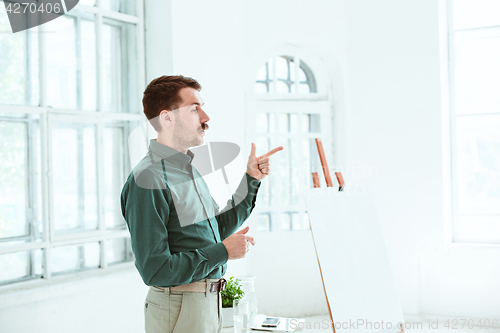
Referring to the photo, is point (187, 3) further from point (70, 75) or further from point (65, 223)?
point (65, 223)

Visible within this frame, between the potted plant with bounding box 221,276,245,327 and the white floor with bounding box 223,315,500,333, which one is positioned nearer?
the potted plant with bounding box 221,276,245,327

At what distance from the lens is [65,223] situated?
2422 millimetres

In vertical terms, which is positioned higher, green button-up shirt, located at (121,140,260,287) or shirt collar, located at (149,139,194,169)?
shirt collar, located at (149,139,194,169)

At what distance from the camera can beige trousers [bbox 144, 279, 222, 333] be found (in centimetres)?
143

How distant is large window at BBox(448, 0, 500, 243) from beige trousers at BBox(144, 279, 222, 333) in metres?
2.92

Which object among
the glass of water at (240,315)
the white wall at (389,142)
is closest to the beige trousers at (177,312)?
the glass of water at (240,315)

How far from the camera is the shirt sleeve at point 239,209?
172cm

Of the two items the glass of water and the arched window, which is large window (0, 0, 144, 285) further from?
the arched window

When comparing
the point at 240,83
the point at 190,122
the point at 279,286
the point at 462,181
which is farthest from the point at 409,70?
the point at 190,122

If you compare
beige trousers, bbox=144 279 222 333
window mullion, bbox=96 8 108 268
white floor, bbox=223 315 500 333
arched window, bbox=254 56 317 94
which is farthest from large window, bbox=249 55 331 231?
beige trousers, bbox=144 279 222 333

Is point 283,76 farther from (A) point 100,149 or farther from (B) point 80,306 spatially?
(B) point 80,306

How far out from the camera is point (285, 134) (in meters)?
3.62

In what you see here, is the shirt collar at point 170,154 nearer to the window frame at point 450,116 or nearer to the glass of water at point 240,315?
the glass of water at point 240,315

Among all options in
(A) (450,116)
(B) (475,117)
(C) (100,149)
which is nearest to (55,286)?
(C) (100,149)
